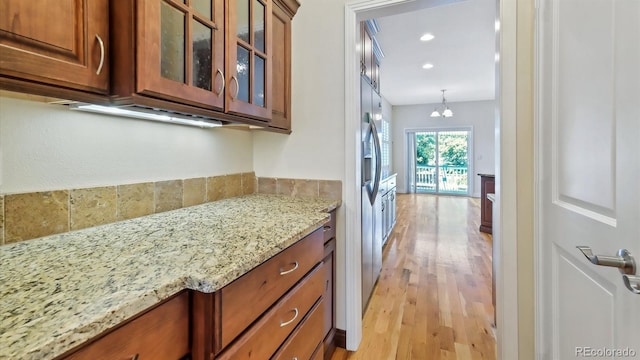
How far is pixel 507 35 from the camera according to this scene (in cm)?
133

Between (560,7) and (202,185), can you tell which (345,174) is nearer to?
(202,185)

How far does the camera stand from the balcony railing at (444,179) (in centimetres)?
823

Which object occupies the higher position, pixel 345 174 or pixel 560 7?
pixel 560 7

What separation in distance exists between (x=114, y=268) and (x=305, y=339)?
2.51 ft

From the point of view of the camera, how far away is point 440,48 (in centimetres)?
389

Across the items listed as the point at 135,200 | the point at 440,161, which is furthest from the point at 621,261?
the point at 440,161

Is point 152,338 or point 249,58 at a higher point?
point 249,58

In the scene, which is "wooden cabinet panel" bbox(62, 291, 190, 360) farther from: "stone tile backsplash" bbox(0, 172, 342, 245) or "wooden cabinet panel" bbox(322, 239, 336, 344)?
"wooden cabinet panel" bbox(322, 239, 336, 344)

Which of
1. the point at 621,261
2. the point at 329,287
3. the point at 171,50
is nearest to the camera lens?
the point at 621,261

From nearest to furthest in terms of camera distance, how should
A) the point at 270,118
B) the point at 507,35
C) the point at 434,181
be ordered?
1. the point at 507,35
2. the point at 270,118
3. the point at 434,181

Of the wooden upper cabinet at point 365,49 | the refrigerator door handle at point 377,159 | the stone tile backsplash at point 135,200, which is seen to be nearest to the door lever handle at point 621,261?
the refrigerator door handle at point 377,159

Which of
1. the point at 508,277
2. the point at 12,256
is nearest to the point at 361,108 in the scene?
the point at 508,277

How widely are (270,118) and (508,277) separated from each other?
145 centimetres

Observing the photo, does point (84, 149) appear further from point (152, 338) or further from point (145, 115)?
point (152, 338)
